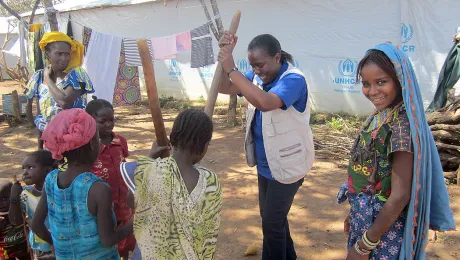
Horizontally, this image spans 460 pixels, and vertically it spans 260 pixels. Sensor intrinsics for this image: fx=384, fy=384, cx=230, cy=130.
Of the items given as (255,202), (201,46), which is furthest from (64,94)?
(201,46)

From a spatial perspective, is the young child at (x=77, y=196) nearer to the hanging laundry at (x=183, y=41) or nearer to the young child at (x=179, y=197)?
the young child at (x=179, y=197)

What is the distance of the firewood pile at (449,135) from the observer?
456cm

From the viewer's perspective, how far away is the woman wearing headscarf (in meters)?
2.96

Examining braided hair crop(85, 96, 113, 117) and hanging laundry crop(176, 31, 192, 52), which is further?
hanging laundry crop(176, 31, 192, 52)

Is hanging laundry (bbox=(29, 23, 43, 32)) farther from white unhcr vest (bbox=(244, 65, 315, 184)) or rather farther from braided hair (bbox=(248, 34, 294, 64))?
white unhcr vest (bbox=(244, 65, 315, 184))

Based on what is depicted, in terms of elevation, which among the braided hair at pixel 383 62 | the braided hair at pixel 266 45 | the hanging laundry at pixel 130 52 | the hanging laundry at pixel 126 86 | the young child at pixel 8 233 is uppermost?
the hanging laundry at pixel 130 52

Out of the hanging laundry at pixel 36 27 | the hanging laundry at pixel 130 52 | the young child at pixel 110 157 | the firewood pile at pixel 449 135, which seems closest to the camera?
the young child at pixel 110 157

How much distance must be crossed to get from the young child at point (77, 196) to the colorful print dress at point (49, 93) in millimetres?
1455

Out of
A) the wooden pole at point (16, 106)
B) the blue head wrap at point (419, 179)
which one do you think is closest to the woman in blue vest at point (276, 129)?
the blue head wrap at point (419, 179)

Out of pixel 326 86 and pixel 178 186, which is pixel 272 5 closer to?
pixel 326 86

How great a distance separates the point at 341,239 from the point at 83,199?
243 centimetres

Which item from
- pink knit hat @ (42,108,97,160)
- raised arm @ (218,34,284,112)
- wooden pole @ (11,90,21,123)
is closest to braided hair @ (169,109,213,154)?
pink knit hat @ (42,108,97,160)

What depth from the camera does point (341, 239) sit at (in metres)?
3.35

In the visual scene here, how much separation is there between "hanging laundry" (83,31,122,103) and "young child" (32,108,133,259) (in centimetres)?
528
